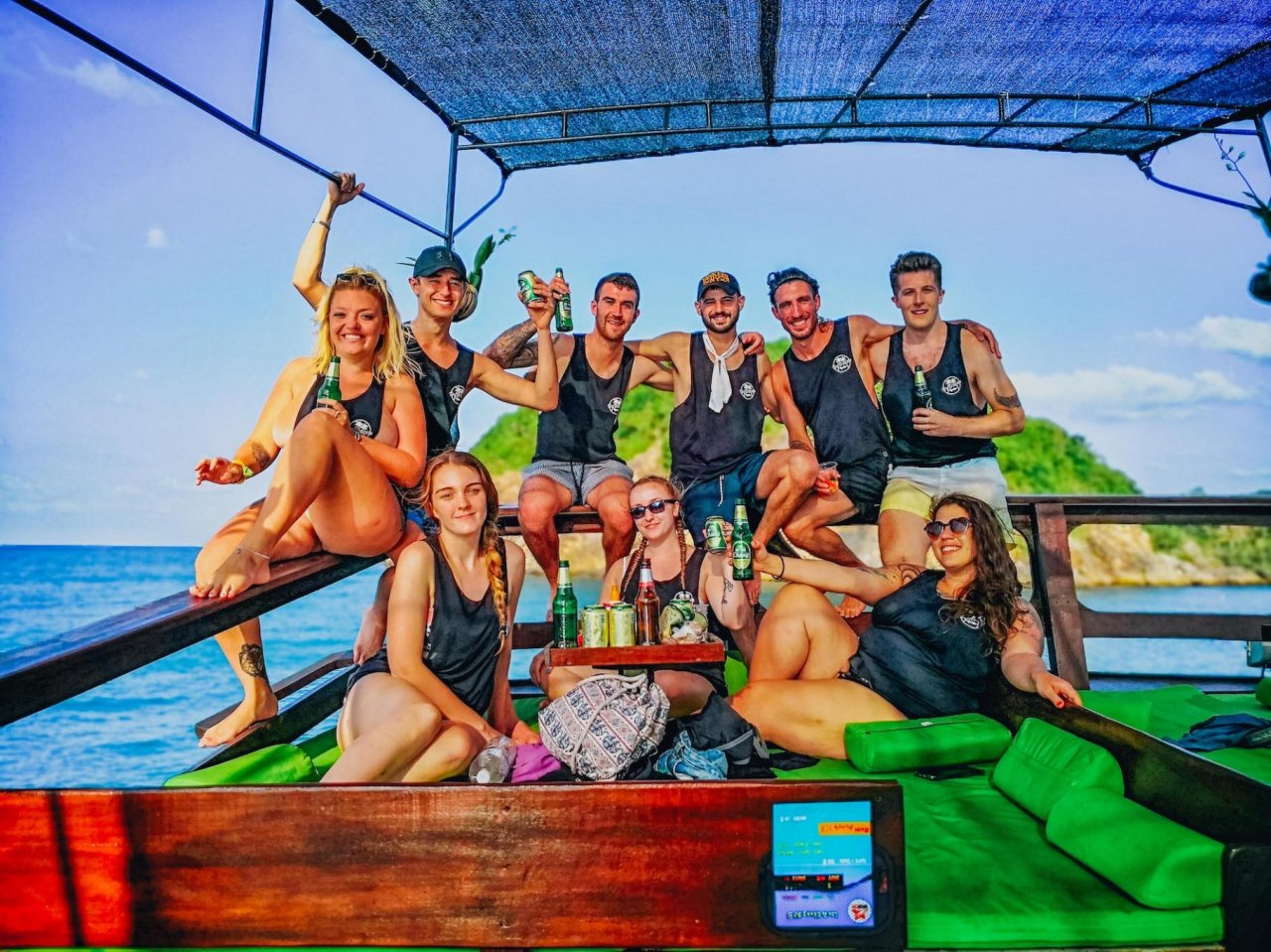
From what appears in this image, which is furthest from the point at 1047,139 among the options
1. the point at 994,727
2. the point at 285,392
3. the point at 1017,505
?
the point at 285,392

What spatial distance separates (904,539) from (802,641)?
2.96 feet

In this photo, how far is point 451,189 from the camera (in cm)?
533

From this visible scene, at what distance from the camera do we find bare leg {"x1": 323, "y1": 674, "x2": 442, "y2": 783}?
2.75 metres

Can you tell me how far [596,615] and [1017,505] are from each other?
3.16m

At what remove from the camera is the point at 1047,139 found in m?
5.56

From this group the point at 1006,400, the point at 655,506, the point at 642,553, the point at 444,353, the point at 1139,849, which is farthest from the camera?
the point at 1006,400

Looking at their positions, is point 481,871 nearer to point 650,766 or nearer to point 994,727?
point 650,766

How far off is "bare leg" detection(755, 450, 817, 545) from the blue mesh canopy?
216 cm

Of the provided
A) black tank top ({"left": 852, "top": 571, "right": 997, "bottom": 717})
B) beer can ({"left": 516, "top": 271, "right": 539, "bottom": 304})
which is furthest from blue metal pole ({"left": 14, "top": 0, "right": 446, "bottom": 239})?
black tank top ({"left": 852, "top": 571, "right": 997, "bottom": 717})

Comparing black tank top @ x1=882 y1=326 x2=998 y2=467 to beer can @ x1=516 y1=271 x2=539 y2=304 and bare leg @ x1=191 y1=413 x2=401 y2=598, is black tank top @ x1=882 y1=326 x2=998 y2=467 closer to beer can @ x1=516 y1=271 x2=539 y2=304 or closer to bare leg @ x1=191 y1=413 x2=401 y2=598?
beer can @ x1=516 y1=271 x2=539 y2=304

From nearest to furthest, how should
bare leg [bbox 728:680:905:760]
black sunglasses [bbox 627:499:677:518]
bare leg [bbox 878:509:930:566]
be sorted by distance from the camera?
1. bare leg [bbox 728:680:905:760]
2. black sunglasses [bbox 627:499:677:518]
3. bare leg [bbox 878:509:930:566]

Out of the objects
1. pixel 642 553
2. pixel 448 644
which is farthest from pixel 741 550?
pixel 448 644

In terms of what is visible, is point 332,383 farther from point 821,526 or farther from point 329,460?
point 821,526

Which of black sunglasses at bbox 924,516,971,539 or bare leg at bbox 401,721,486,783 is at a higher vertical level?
black sunglasses at bbox 924,516,971,539
